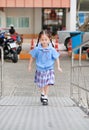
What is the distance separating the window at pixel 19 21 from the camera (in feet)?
153

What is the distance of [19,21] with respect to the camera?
4700cm

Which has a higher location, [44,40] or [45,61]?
[44,40]

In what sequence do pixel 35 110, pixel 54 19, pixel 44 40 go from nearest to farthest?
1. pixel 35 110
2. pixel 44 40
3. pixel 54 19

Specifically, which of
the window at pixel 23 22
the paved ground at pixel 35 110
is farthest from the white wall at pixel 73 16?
the paved ground at pixel 35 110

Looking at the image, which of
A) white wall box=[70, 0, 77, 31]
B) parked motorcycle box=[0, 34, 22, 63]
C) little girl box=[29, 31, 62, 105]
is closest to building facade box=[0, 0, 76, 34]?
white wall box=[70, 0, 77, 31]

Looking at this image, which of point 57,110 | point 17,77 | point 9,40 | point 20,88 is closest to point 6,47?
point 9,40

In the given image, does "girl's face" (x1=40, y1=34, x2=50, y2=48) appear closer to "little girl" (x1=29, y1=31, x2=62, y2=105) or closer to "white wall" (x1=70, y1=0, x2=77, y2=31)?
"little girl" (x1=29, y1=31, x2=62, y2=105)

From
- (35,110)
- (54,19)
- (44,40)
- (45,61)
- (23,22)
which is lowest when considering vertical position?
(35,110)

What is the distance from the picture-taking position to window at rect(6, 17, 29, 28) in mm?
46562

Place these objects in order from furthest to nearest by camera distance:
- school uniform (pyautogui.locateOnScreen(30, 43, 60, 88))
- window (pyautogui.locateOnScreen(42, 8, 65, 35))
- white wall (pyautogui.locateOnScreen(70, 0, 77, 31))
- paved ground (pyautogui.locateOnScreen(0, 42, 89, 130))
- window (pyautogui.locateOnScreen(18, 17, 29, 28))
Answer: window (pyautogui.locateOnScreen(42, 8, 65, 35)), window (pyautogui.locateOnScreen(18, 17, 29, 28)), white wall (pyautogui.locateOnScreen(70, 0, 77, 31)), school uniform (pyautogui.locateOnScreen(30, 43, 60, 88)), paved ground (pyautogui.locateOnScreen(0, 42, 89, 130))

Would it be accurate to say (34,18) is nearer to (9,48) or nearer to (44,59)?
(9,48)

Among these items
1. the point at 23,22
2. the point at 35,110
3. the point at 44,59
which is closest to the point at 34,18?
the point at 23,22

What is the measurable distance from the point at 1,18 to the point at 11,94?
3513 centimetres

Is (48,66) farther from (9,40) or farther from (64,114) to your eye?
(9,40)
